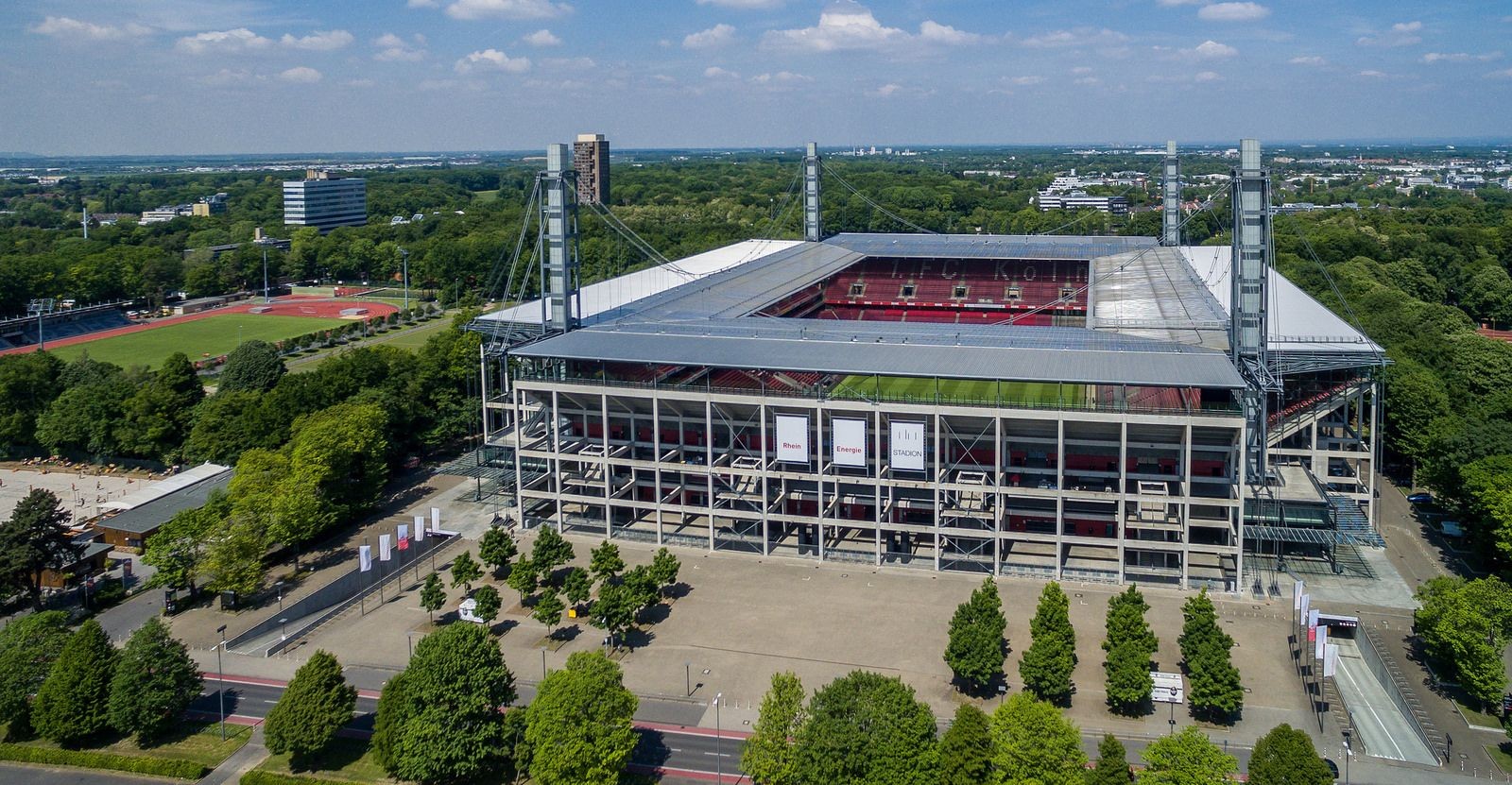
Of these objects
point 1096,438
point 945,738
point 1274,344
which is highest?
point 1274,344

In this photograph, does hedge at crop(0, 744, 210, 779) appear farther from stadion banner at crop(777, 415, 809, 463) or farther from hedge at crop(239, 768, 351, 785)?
stadion banner at crop(777, 415, 809, 463)

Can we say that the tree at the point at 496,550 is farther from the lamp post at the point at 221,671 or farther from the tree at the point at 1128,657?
the tree at the point at 1128,657

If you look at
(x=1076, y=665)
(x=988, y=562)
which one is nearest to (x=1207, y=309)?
(x=988, y=562)

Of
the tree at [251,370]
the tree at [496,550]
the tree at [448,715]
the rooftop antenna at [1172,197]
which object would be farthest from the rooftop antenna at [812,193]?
the tree at [448,715]

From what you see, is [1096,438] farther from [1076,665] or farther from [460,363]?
[460,363]

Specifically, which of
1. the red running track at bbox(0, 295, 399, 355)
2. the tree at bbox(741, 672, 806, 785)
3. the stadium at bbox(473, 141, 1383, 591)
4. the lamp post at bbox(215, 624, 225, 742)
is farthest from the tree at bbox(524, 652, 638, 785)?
the red running track at bbox(0, 295, 399, 355)
